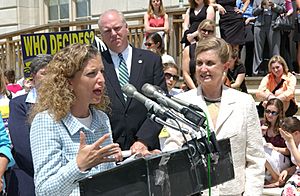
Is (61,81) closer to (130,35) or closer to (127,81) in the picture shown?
(127,81)

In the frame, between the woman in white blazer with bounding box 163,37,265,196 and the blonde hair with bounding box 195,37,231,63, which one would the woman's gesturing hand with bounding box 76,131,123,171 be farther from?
the blonde hair with bounding box 195,37,231,63

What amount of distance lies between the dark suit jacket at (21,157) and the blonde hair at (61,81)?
914mm

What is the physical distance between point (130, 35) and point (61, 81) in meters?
9.16

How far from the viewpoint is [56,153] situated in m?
2.65

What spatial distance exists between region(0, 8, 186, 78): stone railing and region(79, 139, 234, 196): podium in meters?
8.68

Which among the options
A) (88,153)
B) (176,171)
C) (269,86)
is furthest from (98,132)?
(269,86)

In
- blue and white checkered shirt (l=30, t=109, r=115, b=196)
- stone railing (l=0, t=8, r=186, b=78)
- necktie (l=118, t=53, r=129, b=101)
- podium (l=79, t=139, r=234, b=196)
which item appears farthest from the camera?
stone railing (l=0, t=8, r=186, b=78)

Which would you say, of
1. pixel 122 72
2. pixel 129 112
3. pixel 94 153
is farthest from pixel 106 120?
pixel 122 72

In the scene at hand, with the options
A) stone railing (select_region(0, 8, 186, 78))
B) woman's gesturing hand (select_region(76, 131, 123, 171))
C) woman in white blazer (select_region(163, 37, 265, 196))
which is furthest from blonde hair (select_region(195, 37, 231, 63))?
stone railing (select_region(0, 8, 186, 78))

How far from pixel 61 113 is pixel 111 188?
800 mm

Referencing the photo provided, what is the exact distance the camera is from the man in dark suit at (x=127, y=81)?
14.2 ft

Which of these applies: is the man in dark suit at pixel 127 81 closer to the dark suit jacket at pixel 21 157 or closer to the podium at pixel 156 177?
the dark suit jacket at pixel 21 157

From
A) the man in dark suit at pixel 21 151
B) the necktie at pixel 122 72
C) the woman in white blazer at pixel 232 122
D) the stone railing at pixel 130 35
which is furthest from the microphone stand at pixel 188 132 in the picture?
the stone railing at pixel 130 35

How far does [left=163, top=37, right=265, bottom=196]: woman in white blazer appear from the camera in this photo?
3451mm
